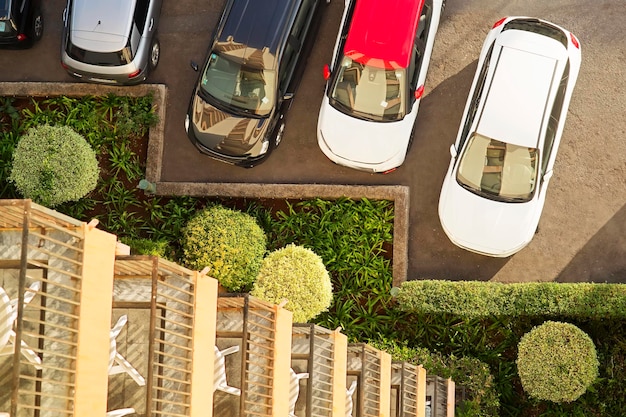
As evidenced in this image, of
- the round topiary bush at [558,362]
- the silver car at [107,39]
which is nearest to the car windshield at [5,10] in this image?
the silver car at [107,39]

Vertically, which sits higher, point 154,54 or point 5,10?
point 5,10

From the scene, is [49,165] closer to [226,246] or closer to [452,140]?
[226,246]

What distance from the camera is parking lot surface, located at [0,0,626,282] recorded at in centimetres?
1188

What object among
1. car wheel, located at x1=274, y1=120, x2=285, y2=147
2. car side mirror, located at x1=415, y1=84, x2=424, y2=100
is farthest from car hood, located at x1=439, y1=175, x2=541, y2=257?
car wheel, located at x1=274, y1=120, x2=285, y2=147

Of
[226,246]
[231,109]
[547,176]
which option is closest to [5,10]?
[231,109]

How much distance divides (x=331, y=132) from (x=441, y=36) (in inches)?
97.3

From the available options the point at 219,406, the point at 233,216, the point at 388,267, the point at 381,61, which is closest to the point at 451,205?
the point at 388,267

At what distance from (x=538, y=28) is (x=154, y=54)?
5892 mm

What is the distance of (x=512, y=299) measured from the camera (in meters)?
11.4

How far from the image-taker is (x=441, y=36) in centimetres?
1243

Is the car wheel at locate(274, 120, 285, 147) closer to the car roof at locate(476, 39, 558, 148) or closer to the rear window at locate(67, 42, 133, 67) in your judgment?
the rear window at locate(67, 42, 133, 67)

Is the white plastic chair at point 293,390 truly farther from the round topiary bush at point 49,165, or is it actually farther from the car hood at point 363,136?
the round topiary bush at point 49,165

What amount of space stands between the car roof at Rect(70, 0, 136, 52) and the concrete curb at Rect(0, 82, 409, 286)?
0.93 m

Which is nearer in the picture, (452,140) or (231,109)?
(231,109)
